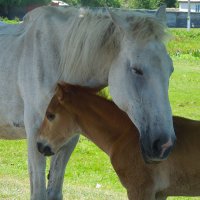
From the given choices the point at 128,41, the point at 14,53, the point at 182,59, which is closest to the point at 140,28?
the point at 128,41

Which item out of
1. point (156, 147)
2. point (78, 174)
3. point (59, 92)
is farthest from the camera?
point (78, 174)

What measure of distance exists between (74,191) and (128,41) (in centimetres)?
326

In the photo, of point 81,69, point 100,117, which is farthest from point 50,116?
point 81,69

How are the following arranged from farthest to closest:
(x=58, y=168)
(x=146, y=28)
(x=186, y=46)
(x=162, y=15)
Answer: (x=186, y=46) < (x=58, y=168) < (x=162, y=15) < (x=146, y=28)

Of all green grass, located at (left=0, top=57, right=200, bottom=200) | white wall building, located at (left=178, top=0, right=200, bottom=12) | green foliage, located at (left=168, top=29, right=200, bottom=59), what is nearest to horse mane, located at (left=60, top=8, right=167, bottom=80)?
green grass, located at (left=0, top=57, right=200, bottom=200)

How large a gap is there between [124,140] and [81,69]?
0.66m

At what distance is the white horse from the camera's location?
13.0 ft

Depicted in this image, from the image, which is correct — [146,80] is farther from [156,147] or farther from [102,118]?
[102,118]

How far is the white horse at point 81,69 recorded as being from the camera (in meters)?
3.96

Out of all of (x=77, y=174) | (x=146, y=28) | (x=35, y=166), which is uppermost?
(x=146, y=28)

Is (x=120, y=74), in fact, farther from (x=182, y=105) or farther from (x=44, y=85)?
(x=182, y=105)

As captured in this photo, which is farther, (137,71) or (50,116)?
(50,116)

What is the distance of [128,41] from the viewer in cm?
409

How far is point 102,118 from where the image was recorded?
16.0 feet
